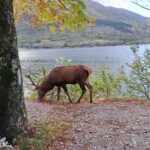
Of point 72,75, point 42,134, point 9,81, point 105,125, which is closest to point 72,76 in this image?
point 72,75

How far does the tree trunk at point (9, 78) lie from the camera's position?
1013 centimetres

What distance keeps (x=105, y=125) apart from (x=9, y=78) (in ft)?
11.5

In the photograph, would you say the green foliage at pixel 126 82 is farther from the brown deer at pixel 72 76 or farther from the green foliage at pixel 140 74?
the brown deer at pixel 72 76

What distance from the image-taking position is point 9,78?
403 inches

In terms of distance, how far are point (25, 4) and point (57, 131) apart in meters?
6.19

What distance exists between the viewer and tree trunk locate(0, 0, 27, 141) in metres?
10.1

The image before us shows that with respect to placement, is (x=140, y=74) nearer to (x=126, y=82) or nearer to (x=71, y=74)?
(x=126, y=82)

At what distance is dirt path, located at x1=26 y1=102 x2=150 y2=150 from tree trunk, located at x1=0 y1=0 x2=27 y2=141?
1322 millimetres

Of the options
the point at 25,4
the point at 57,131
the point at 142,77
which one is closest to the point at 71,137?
the point at 57,131

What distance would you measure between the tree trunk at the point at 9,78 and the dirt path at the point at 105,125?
4.34ft

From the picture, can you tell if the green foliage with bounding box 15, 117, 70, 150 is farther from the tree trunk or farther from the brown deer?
the brown deer

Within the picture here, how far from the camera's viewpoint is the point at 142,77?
3084 centimetres

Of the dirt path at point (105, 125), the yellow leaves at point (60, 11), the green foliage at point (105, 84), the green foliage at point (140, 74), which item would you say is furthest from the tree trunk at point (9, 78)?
the green foliage at point (105, 84)

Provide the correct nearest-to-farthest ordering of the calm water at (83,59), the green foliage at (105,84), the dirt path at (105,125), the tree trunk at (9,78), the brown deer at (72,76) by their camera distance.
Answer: the tree trunk at (9,78) → the dirt path at (105,125) → the brown deer at (72,76) → the green foliage at (105,84) → the calm water at (83,59)
